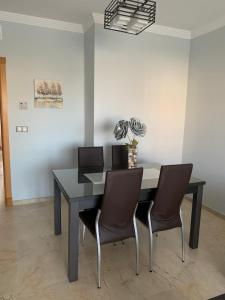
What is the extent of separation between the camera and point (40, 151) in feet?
11.8

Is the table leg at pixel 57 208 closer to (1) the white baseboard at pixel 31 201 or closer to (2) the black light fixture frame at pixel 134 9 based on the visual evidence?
(1) the white baseboard at pixel 31 201

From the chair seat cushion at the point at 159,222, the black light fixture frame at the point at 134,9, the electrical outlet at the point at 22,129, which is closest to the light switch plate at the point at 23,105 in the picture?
the electrical outlet at the point at 22,129

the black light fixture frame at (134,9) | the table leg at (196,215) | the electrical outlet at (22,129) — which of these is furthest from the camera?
the electrical outlet at (22,129)

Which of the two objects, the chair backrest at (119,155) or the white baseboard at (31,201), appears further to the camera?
the white baseboard at (31,201)

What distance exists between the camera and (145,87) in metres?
3.64

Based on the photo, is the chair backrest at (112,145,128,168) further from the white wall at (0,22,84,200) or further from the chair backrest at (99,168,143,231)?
the chair backrest at (99,168,143,231)

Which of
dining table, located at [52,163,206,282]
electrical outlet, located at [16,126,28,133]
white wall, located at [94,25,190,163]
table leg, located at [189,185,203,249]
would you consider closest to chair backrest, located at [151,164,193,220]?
dining table, located at [52,163,206,282]

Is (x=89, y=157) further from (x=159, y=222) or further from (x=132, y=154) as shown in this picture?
(x=159, y=222)

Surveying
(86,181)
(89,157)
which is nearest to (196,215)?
(86,181)

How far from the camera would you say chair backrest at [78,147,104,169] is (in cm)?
298

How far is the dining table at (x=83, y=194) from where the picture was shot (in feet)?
6.33

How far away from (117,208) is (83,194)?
0.30 metres

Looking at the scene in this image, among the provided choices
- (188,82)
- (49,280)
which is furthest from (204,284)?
(188,82)

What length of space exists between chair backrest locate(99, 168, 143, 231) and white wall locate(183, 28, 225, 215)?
1892mm
